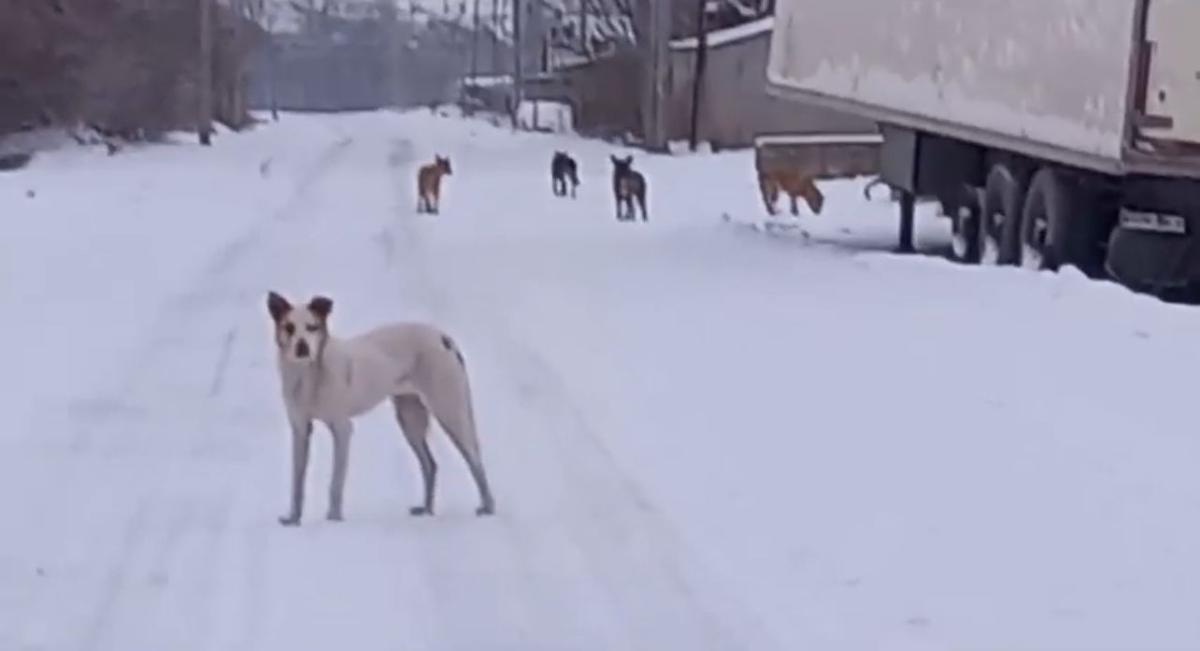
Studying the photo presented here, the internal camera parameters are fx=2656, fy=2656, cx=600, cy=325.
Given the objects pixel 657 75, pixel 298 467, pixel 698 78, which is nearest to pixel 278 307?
pixel 298 467

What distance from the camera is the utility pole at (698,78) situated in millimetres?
56781

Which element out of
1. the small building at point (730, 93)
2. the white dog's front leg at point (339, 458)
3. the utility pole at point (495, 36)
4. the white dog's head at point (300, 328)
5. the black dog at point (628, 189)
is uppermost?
the white dog's head at point (300, 328)

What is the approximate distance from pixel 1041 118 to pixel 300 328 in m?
11.8

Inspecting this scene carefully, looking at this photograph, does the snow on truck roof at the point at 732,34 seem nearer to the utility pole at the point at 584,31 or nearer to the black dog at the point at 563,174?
the utility pole at the point at 584,31

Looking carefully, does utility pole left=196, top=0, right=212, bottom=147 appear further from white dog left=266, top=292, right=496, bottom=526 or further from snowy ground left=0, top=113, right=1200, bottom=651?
white dog left=266, top=292, right=496, bottom=526

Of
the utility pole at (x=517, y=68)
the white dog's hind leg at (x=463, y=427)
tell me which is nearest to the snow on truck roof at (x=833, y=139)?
the white dog's hind leg at (x=463, y=427)

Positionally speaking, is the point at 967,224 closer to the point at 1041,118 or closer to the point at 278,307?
the point at 1041,118

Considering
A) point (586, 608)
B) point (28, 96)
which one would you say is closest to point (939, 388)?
point (586, 608)

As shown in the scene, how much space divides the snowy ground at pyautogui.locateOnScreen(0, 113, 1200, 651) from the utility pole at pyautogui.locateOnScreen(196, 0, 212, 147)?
33.1 metres

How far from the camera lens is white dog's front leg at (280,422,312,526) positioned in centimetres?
1026

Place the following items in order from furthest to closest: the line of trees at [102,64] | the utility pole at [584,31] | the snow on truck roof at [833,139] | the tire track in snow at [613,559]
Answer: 1. the utility pole at [584,31]
2. the line of trees at [102,64]
3. the snow on truck roof at [833,139]
4. the tire track in snow at [613,559]

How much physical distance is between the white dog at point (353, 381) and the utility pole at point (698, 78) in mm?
45831

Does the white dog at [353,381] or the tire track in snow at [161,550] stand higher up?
the white dog at [353,381]

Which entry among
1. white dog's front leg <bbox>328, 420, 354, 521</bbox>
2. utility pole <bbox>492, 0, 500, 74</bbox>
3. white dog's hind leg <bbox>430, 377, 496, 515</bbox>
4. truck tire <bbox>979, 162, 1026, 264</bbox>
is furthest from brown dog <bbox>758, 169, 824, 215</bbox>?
utility pole <bbox>492, 0, 500, 74</bbox>
